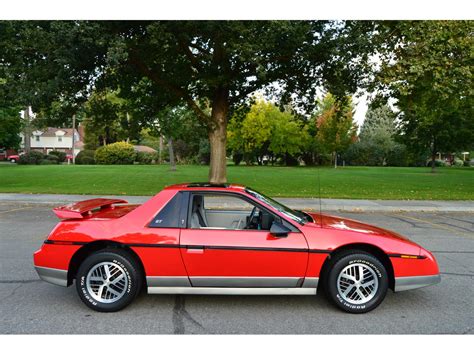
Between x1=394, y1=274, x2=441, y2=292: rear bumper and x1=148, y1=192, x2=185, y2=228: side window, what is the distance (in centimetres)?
237

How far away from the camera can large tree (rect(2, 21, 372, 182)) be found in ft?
37.4

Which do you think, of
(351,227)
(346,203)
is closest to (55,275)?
(351,227)

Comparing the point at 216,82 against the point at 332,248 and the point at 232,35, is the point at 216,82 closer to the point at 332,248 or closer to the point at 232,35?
the point at 232,35

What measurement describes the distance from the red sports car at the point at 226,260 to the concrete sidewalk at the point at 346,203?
24.9ft

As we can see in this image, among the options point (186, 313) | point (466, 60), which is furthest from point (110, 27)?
point (466, 60)

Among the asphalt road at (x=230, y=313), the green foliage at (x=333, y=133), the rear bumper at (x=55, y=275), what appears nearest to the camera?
the asphalt road at (x=230, y=313)

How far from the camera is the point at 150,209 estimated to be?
392cm

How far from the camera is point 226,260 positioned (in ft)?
12.1

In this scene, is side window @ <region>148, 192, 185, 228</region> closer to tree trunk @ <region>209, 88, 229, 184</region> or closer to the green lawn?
the green lawn

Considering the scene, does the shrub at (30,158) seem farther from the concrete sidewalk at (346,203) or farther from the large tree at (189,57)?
the concrete sidewalk at (346,203)

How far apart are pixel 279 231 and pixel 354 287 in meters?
0.98

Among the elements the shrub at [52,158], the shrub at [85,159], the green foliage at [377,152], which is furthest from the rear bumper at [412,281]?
the green foliage at [377,152]

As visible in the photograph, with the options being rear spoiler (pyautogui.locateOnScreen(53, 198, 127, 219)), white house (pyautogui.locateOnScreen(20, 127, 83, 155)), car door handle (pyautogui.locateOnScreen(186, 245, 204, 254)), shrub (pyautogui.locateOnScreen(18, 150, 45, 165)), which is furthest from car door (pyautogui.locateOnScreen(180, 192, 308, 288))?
white house (pyautogui.locateOnScreen(20, 127, 83, 155))

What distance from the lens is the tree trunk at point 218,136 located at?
1644 cm
